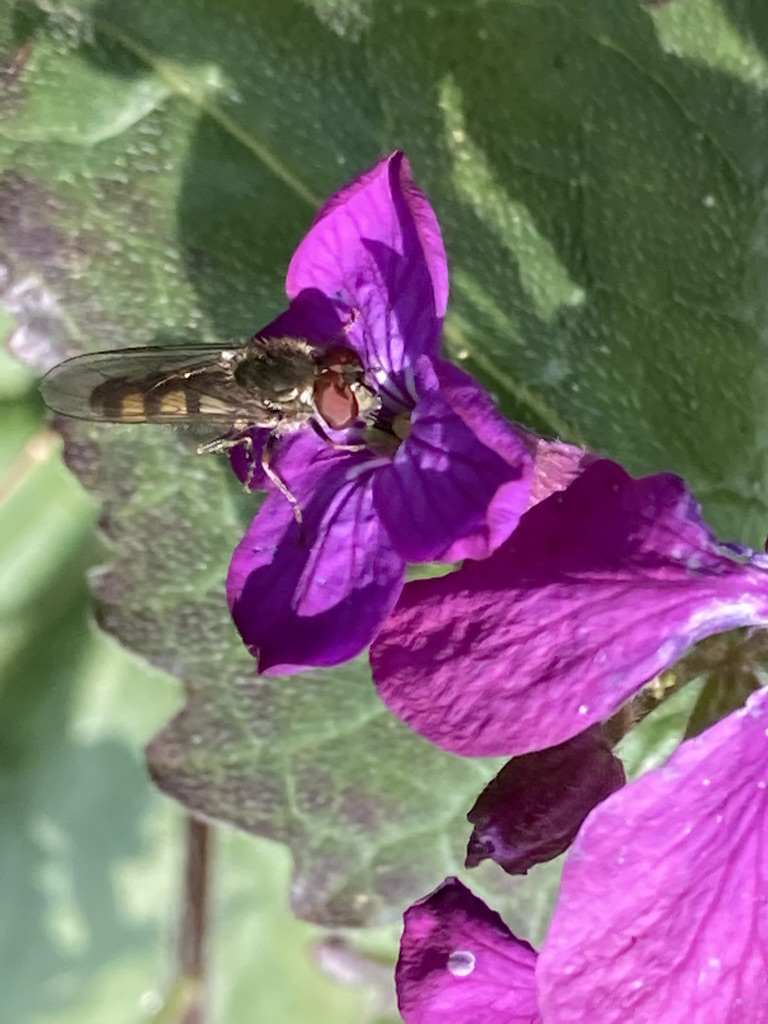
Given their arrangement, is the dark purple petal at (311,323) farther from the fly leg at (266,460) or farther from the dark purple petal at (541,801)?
the dark purple petal at (541,801)

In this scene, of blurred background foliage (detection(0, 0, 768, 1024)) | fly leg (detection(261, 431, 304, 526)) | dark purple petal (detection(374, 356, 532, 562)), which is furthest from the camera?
blurred background foliage (detection(0, 0, 768, 1024))

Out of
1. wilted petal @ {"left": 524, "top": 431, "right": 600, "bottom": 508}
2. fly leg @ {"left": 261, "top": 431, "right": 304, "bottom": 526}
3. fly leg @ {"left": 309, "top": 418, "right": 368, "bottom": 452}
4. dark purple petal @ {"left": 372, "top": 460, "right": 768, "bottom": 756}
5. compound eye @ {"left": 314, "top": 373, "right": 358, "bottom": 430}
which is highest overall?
wilted petal @ {"left": 524, "top": 431, "right": 600, "bottom": 508}

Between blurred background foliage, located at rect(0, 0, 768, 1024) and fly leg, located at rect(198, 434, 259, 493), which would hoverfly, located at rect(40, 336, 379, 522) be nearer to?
fly leg, located at rect(198, 434, 259, 493)

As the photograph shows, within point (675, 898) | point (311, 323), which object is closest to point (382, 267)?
point (311, 323)

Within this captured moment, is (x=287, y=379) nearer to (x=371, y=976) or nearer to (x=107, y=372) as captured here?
(x=107, y=372)

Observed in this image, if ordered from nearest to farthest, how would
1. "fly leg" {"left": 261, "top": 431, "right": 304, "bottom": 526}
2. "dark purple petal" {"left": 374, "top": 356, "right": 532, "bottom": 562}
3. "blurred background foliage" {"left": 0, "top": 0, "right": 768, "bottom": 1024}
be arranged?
"dark purple petal" {"left": 374, "top": 356, "right": 532, "bottom": 562}, "fly leg" {"left": 261, "top": 431, "right": 304, "bottom": 526}, "blurred background foliage" {"left": 0, "top": 0, "right": 768, "bottom": 1024}

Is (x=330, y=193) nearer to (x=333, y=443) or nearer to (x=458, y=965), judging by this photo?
(x=333, y=443)

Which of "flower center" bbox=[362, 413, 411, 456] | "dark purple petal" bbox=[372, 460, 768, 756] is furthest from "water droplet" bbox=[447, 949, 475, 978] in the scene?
"flower center" bbox=[362, 413, 411, 456]

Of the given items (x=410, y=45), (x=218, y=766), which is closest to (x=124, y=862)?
(x=218, y=766)
